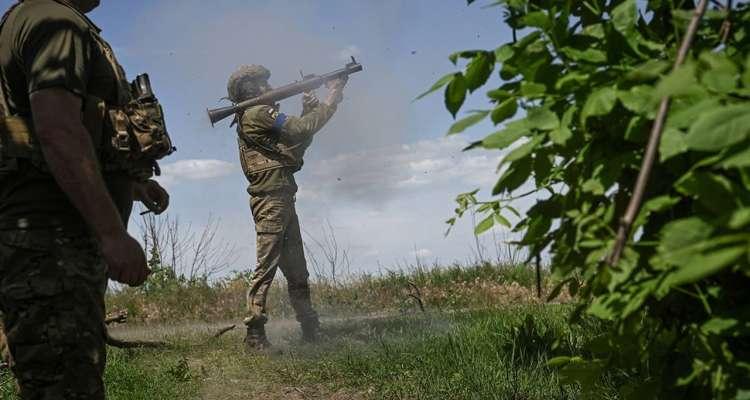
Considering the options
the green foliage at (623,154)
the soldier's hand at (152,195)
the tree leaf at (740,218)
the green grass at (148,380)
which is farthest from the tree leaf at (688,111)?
the green grass at (148,380)

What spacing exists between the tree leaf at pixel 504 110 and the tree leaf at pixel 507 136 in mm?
69

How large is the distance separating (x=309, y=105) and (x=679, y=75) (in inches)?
269

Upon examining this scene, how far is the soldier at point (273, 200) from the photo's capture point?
7051 millimetres

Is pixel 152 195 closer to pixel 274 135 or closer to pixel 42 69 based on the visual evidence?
pixel 42 69

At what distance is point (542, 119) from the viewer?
1.30 m

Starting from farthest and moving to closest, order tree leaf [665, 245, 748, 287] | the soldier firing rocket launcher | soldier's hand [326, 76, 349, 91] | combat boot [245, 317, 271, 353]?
soldier's hand [326, 76, 349, 91] → the soldier firing rocket launcher → combat boot [245, 317, 271, 353] → tree leaf [665, 245, 748, 287]

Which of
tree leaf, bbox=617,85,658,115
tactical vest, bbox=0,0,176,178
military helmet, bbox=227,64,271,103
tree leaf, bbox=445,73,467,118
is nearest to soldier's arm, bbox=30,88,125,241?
tactical vest, bbox=0,0,176,178

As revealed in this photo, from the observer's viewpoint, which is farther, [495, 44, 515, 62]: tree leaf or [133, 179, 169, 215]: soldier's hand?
[133, 179, 169, 215]: soldier's hand

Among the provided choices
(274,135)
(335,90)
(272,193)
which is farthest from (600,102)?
(335,90)

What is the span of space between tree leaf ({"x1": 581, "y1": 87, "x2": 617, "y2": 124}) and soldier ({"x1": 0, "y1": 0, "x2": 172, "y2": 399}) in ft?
5.39

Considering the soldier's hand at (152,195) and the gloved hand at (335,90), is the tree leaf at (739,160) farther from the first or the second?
the gloved hand at (335,90)

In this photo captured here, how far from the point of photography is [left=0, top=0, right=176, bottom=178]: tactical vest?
8.11 ft

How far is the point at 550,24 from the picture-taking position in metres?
1.40

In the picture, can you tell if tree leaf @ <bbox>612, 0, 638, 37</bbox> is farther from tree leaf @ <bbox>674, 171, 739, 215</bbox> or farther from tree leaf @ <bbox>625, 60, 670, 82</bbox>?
tree leaf @ <bbox>674, 171, 739, 215</bbox>
